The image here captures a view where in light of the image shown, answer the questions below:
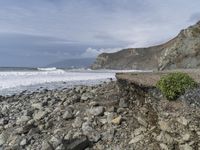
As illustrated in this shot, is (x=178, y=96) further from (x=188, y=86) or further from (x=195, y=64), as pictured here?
(x=195, y=64)

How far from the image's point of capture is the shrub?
1506cm

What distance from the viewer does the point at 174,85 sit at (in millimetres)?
15289

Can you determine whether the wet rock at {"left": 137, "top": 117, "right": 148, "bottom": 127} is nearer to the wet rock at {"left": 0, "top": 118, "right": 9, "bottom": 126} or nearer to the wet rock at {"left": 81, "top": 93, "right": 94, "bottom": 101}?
the wet rock at {"left": 81, "top": 93, "right": 94, "bottom": 101}

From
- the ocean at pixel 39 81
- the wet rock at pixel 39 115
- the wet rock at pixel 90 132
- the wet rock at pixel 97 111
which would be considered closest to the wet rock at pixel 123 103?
the wet rock at pixel 97 111

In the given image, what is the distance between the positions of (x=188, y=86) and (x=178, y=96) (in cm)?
56

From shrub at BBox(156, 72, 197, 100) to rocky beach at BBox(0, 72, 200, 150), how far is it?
0.24 meters

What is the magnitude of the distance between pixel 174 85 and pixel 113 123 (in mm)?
2575

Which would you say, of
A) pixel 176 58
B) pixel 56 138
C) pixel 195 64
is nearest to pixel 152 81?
pixel 56 138

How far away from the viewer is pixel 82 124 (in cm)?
1516

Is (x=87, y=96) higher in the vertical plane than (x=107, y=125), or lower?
higher

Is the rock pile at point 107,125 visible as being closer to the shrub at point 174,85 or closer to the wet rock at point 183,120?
the wet rock at point 183,120

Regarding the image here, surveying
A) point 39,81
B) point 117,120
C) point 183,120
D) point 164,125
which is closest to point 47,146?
point 117,120

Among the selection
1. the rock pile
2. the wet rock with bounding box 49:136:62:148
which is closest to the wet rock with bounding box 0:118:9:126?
the rock pile

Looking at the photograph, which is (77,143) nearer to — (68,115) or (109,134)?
(109,134)
